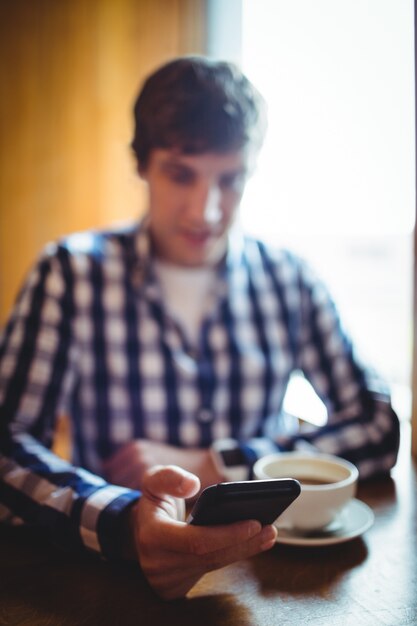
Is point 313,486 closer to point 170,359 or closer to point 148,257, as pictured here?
point 170,359

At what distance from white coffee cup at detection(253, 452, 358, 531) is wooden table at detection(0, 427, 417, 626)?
35 mm

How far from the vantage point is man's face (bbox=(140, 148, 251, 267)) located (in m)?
1.13

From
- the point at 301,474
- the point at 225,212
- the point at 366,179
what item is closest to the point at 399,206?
the point at 366,179

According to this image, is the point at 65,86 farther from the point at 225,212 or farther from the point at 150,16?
the point at 225,212

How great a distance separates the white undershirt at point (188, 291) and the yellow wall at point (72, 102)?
154cm

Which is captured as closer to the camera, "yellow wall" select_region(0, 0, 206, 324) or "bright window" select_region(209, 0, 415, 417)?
"bright window" select_region(209, 0, 415, 417)

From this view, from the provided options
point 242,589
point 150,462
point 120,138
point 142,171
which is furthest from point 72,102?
point 242,589

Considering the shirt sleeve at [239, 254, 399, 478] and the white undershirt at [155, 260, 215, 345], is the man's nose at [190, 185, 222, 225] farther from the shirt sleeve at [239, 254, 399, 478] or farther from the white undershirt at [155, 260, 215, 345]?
the shirt sleeve at [239, 254, 399, 478]

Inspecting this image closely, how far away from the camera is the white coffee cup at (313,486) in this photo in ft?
2.23

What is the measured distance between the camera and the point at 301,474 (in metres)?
0.78

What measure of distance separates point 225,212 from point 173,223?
0.36 ft

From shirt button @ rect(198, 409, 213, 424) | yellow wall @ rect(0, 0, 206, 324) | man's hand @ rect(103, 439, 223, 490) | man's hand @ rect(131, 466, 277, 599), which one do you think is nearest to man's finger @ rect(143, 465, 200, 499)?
man's hand @ rect(131, 466, 277, 599)

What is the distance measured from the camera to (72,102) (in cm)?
278

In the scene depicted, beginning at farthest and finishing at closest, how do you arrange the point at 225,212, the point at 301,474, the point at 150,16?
the point at 150,16 < the point at 225,212 < the point at 301,474
